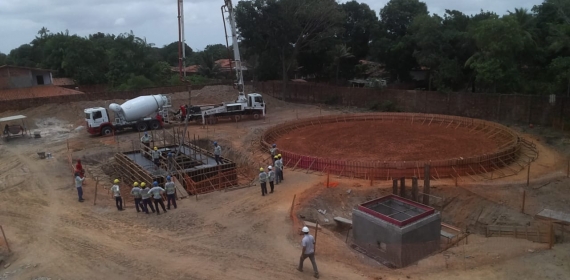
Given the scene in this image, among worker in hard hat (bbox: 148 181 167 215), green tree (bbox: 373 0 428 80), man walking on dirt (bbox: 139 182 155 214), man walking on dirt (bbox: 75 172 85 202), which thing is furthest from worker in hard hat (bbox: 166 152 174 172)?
green tree (bbox: 373 0 428 80)

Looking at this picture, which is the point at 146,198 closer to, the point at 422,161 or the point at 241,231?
the point at 241,231

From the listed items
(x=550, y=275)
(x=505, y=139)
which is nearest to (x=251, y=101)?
(x=505, y=139)

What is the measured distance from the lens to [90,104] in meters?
34.7

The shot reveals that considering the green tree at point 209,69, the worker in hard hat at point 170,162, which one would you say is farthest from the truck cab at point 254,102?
the green tree at point 209,69

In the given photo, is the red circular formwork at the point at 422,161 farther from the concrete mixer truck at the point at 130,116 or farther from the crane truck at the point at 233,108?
the concrete mixer truck at the point at 130,116

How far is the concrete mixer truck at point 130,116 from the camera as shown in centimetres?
2809

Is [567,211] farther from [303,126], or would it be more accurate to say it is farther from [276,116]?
[276,116]

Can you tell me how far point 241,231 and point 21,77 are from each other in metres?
34.9

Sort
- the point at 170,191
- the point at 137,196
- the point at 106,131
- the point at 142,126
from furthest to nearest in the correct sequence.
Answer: the point at 142,126 < the point at 106,131 < the point at 170,191 < the point at 137,196

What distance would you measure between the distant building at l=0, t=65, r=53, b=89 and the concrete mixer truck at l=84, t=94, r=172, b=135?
46.3 ft

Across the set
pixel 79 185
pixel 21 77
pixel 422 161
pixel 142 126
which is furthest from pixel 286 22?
pixel 79 185

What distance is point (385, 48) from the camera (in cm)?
3956

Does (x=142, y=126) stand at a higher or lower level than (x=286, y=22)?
lower

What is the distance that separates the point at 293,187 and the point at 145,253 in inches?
276
